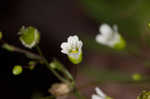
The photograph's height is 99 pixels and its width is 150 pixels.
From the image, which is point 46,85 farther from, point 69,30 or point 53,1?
point 53,1

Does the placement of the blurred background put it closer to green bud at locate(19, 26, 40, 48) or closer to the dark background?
the dark background

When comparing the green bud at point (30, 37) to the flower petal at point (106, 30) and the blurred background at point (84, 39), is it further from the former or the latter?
the blurred background at point (84, 39)

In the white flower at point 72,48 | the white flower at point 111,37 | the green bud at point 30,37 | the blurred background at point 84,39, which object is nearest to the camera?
the white flower at point 72,48

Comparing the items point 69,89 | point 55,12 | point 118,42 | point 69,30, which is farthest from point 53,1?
point 69,89

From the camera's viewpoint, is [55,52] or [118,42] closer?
[118,42]

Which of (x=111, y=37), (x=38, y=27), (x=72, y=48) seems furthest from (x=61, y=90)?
(x=38, y=27)

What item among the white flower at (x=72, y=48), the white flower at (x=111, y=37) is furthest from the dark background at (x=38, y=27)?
the white flower at (x=72, y=48)

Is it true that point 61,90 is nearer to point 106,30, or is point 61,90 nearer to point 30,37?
point 30,37

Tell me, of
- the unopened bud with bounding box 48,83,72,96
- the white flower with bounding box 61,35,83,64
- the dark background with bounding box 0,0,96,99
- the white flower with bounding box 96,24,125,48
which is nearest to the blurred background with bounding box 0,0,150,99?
the dark background with bounding box 0,0,96,99
